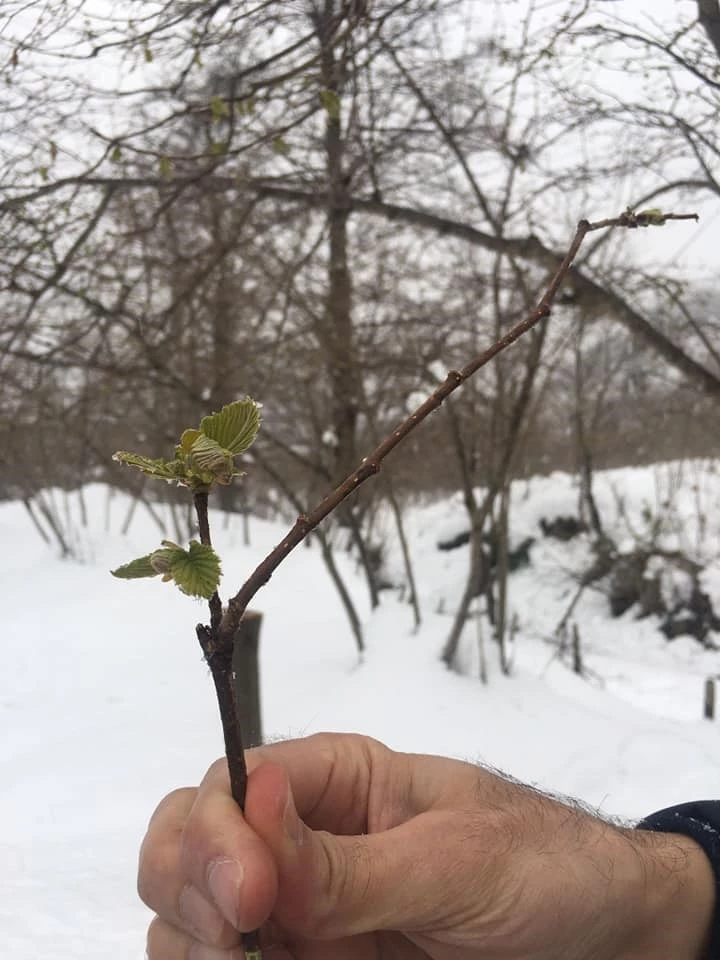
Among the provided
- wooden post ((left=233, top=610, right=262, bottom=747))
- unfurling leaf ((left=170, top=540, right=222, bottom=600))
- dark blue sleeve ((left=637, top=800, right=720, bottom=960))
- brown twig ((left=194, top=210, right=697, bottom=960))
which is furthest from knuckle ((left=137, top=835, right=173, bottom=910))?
wooden post ((left=233, top=610, right=262, bottom=747))

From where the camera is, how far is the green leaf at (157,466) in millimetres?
553

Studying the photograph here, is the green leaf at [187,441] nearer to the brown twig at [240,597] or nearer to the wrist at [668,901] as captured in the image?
the brown twig at [240,597]

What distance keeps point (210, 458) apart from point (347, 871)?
2.00 feet

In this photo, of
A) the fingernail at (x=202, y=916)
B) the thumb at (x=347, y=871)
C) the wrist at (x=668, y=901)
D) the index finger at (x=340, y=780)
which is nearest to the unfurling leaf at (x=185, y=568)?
the thumb at (x=347, y=871)

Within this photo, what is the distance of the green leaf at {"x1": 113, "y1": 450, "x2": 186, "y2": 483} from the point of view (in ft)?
1.82

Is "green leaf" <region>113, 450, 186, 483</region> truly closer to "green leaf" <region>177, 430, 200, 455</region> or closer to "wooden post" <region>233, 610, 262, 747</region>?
"green leaf" <region>177, 430, 200, 455</region>

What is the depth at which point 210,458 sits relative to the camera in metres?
0.55

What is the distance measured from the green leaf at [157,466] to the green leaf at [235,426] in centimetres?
4

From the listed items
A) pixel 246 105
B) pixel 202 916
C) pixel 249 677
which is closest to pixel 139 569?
pixel 202 916

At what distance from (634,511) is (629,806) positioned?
8418 mm

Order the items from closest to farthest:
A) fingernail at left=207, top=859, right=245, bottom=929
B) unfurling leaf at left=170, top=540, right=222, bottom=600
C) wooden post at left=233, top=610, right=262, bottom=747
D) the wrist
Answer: unfurling leaf at left=170, top=540, right=222, bottom=600 → fingernail at left=207, top=859, right=245, bottom=929 → the wrist → wooden post at left=233, top=610, right=262, bottom=747

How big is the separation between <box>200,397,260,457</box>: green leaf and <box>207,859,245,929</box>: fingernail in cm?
47

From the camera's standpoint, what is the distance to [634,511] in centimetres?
1084

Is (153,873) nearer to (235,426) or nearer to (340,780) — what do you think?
(340,780)
